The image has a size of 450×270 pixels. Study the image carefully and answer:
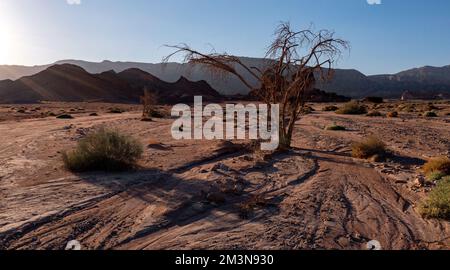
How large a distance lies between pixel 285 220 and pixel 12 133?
53.4 feet

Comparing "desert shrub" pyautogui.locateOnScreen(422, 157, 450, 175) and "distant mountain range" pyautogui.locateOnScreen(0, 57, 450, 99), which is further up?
"distant mountain range" pyautogui.locateOnScreen(0, 57, 450, 99)

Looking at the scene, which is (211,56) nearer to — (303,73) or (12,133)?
(303,73)

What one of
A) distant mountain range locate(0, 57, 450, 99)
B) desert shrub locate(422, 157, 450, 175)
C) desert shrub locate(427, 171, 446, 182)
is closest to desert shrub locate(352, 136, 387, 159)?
desert shrub locate(422, 157, 450, 175)

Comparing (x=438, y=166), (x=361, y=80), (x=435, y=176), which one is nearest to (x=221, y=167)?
(x=435, y=176)

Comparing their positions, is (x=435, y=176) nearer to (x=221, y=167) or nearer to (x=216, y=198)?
(x=221, y=167)

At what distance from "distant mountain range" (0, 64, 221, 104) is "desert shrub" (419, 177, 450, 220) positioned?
62740 millimetres

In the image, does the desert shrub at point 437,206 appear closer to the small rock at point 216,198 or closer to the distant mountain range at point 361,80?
the small rock at point 216,198

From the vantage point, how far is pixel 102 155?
10133 mm

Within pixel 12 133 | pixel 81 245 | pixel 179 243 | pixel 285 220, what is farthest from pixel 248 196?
pixel 12 133

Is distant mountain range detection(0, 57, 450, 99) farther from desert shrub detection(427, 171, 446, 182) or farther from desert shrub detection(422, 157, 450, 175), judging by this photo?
desert shrub detection(427, 171, 446, 182)

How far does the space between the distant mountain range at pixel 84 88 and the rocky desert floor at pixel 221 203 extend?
192 feet

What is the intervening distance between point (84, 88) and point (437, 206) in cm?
7581

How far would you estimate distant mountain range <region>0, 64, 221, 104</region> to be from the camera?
233 feet

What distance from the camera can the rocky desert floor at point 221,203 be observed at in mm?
5953
